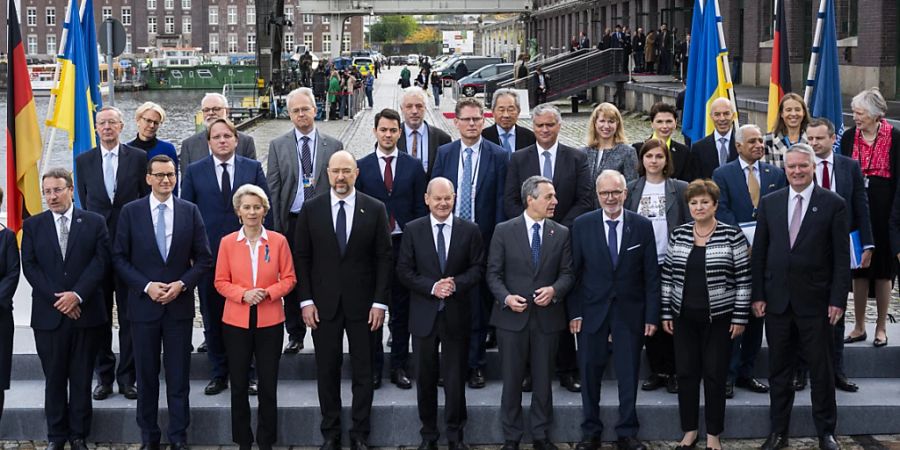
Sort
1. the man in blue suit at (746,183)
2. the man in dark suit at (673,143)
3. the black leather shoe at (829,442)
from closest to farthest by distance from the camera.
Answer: the black leather shoe at (829,442) → the man in blue suit at (746,183) → the man in dark suit at (673,143)

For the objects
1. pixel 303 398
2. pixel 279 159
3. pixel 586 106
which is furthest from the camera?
pixel 586 106

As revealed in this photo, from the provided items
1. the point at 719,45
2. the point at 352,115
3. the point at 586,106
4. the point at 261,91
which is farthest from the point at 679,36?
the point at 719,45

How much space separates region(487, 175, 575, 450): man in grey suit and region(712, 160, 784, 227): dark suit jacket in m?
1.35

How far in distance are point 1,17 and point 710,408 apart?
13650cm

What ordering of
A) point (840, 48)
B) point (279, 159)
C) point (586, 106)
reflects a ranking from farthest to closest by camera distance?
point (586, 106)
point (840, 48)
point (279, 159)

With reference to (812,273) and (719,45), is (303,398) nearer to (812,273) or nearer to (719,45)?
(812,273)

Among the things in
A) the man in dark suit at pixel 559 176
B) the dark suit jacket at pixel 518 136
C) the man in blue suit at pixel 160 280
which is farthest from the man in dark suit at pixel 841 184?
the man in blue suit at pixel 160 280

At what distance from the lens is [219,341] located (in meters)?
8.59

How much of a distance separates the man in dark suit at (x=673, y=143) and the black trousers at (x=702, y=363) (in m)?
1.44

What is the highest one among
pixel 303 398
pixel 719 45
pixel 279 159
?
pixel 719 45

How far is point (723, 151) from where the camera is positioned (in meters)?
9.21

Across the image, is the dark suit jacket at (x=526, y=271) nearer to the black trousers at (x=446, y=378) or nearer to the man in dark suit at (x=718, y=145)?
the black trousers at (x=446, y=378)

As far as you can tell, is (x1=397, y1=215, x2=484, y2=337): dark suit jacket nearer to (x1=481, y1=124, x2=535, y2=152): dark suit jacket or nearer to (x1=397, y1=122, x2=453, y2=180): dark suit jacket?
(x1=397, y1=122, x2=453, y2=180): dark suit jacket

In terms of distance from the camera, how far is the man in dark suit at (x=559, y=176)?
8641 millimetres
